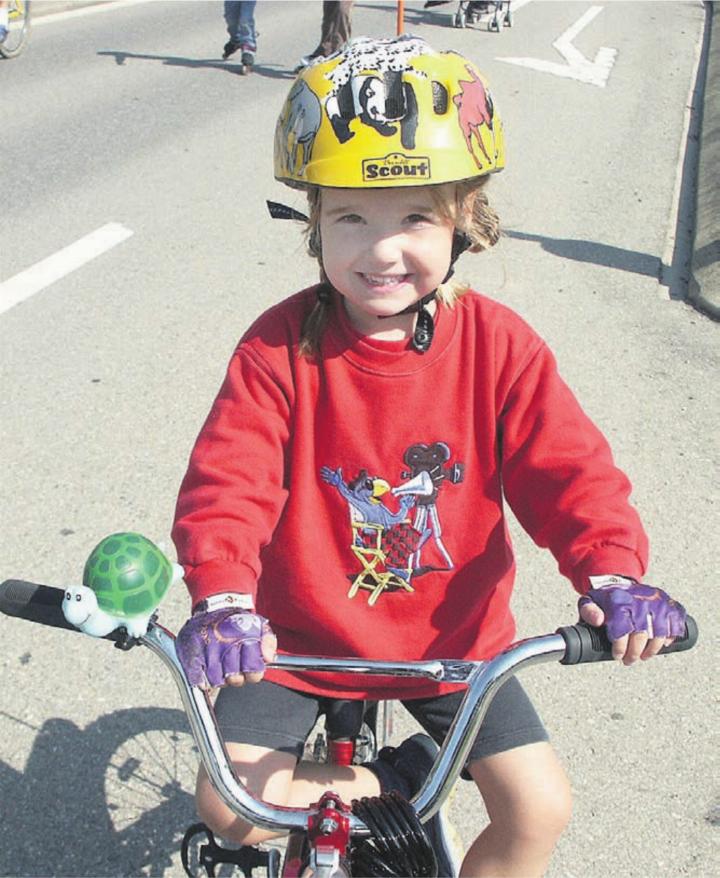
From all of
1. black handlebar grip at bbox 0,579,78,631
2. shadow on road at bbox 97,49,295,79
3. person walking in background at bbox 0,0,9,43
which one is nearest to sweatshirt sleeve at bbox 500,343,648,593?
black handlebar grip at bbox 0,579,78,631

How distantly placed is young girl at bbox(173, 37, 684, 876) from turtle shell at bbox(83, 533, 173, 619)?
1.64ft

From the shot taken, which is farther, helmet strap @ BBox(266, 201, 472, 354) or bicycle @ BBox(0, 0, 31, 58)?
bicycle @ BBox(0, 0, 31, 58)

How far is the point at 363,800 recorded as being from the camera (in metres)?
1.68

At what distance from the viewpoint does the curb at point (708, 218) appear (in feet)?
22.2

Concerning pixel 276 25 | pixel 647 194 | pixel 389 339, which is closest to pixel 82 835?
pixel 389 339

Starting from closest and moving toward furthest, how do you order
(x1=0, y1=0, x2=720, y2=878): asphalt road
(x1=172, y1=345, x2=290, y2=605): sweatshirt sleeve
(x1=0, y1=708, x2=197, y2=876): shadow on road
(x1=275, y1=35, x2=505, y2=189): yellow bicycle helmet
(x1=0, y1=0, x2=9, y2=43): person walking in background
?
(x1=172, y1=345, x2=290, y2=605): sweatshirt sleeve, (x1=275, y1=35, x2=505, y2=189): yellow bicycle helmet, (x1=0, y1=708, x2=197, y2=876): shadow on road, (x1=0, y1=0, x2=720, y2=878): asphalt road, (x1=0, y1=0, x2=9, y2=43): person walking in background

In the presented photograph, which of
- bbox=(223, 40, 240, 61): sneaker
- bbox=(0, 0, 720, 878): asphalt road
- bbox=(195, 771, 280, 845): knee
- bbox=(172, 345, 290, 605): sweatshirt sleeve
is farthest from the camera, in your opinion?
bbox=(223, 40, 240, 61): sneaker

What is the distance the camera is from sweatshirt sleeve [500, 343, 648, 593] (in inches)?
83.4

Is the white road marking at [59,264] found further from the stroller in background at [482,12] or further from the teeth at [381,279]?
the stroller in background at [482,12]

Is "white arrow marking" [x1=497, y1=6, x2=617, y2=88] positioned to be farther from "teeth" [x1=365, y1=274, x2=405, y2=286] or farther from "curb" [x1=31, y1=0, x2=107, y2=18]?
"teeth" [x1=365, y1=274, x2=405, y2=286]

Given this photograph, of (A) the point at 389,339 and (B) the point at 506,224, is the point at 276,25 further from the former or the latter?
(A) the point at 389,339

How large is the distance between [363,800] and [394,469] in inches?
31.5

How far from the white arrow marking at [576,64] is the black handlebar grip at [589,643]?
40.6 ft

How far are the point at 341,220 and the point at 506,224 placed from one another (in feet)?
20.3
